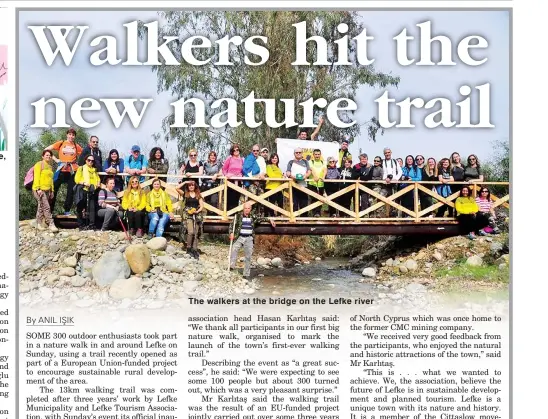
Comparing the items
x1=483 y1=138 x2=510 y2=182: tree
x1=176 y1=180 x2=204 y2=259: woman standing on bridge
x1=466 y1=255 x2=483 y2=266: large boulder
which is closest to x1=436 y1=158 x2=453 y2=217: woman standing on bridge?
x1=483 y1=138 x2=510 y2=182: tree

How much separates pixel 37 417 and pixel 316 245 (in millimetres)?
6603

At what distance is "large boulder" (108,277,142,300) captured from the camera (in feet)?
31.6

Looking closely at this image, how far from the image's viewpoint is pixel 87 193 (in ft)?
33.9

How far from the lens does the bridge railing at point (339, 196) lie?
34.6 ft

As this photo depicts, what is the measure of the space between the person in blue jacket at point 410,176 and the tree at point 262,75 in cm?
81

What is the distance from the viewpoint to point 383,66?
9.73 metres

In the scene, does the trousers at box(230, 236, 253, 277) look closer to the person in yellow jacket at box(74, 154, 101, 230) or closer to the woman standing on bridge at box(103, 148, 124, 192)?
the woman standing on bridge at box(103, 148, 124, 192)

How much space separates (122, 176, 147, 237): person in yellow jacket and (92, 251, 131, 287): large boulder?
67cm

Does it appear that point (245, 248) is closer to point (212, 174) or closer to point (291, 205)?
point (291, 205)

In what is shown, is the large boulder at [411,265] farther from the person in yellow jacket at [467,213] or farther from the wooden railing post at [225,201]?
the wooden railing post at [225,201]

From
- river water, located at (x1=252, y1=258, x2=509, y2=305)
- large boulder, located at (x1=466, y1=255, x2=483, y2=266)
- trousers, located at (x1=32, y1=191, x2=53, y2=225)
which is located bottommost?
river water, located at (x1=252, y1=258, x2=509, y2=305)

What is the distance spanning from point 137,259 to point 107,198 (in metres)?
1.26

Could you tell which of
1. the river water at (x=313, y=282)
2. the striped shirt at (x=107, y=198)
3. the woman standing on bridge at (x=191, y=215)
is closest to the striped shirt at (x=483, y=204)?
the river water at (x=313, y=282)
